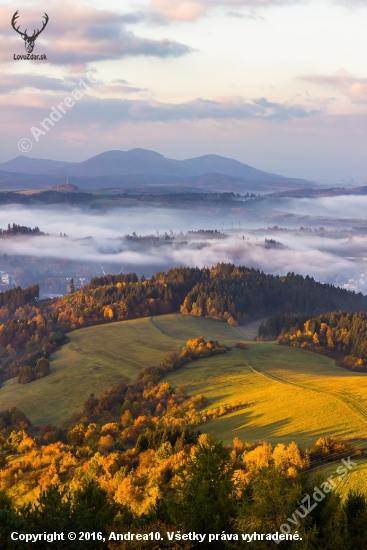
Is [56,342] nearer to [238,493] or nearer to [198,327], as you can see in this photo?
[198,327]

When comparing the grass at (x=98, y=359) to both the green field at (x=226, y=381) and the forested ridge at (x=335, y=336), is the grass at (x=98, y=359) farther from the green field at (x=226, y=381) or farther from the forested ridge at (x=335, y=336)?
the forested ridge at (x=335, y=336)

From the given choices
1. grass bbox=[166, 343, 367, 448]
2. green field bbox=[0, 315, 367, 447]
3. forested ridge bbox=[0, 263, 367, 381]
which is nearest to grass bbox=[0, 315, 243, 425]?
green field bbox=[0, 315, 367, 447]

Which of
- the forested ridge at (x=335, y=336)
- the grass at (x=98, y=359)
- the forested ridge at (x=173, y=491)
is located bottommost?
the grass at (x=98, y=359)

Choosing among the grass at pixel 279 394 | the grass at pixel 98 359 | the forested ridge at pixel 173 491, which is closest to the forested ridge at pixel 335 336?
the grass at pixel 279 394

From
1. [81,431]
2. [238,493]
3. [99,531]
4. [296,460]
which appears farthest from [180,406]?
[99,531]

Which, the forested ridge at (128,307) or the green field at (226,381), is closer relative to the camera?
the green field at (226,381)

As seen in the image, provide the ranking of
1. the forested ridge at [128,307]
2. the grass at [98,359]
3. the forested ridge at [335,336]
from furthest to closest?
1. the forested ridge at [128,307]
2. the forested ridge at [335,336]
3. the grass at [98,359]
